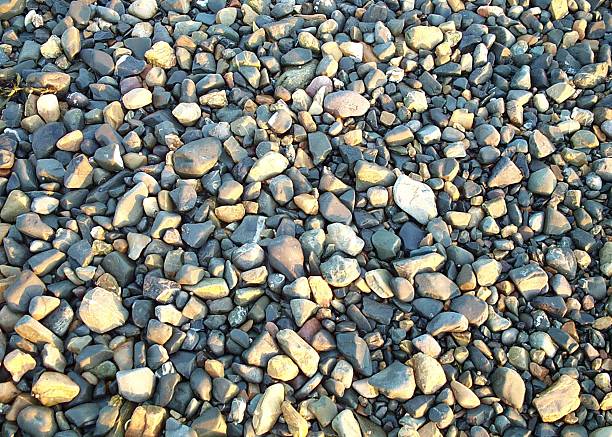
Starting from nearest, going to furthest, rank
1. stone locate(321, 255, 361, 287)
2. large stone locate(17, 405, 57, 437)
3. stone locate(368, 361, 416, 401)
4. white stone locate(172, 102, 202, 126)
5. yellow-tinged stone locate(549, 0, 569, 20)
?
large stone locate(17, 405, 57, 437)
stone locate(368, 361, 416, 401)
stone locate(321, 255, 361, 287)
white stone locate(172, 102, 202, 126)
yellow-tinged stone locate(549, 0, 569, 20)

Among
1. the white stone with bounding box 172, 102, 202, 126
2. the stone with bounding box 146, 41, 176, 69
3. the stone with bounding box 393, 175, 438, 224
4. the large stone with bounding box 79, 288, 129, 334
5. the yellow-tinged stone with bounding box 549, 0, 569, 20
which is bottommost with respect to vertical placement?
the large stone with bounding box 79, 288, 129, 334

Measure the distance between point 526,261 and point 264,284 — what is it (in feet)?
2.70

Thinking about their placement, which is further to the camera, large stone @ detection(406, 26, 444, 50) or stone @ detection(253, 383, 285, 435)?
large stone @ detection(406, 26, 444, 50)

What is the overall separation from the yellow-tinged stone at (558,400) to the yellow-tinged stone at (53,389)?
1.25 m

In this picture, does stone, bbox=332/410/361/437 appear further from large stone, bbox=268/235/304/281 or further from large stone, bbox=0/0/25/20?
large stone, bbox=0/0/25/20

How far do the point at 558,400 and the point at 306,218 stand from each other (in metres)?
0.90

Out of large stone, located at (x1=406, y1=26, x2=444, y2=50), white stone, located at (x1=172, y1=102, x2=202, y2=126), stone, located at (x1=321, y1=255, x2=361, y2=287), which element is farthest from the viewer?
large stone, located at (x1=406, y1=26, x2=444, y2=50)

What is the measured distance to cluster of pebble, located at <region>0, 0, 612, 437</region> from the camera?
5.57 ft

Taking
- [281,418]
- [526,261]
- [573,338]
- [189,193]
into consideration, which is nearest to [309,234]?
[189,193]

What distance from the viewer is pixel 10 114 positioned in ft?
7.20

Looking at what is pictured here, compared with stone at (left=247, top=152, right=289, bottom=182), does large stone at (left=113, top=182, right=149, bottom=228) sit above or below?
below

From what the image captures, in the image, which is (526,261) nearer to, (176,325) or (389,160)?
(389,160)

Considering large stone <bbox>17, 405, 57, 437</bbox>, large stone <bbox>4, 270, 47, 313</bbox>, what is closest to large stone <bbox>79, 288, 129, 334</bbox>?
Answer: large stone <bbox>4, 270, 47, 313</bbox>

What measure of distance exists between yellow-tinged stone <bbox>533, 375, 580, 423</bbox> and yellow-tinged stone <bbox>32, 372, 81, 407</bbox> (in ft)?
4.09
